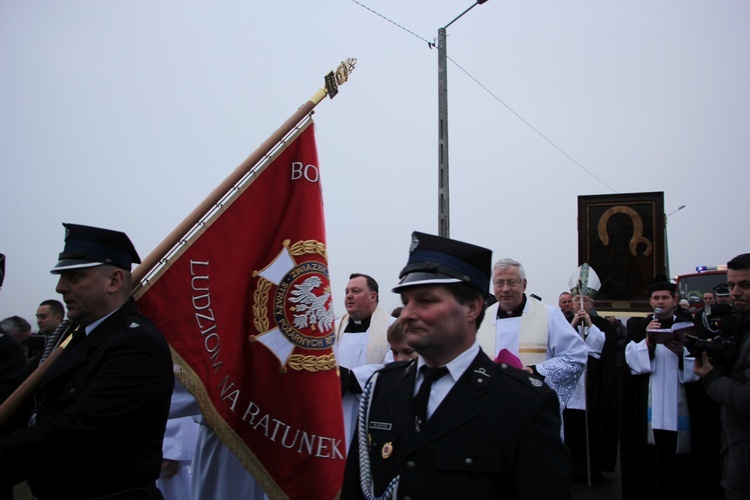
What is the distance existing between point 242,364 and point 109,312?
3.29 feet

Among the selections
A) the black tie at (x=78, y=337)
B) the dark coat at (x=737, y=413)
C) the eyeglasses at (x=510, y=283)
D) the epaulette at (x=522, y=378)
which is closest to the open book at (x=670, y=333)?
the dark coat at (x=737, y=413)

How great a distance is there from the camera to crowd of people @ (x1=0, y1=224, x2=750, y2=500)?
78.6 inches

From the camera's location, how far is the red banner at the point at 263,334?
354 cm

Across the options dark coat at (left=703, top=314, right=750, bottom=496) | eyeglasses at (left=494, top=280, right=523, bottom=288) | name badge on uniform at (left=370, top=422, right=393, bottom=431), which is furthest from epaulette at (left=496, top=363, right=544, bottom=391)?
eyeglasses at (left=494, top=280, right=523, bottom=288)

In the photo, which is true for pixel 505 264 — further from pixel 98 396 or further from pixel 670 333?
pixel 98 396

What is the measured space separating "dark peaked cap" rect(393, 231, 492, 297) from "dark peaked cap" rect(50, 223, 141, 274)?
1529 mm

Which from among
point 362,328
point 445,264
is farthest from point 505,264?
point 445,264

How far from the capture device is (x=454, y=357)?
2.17 m

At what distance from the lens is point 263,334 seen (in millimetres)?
3740

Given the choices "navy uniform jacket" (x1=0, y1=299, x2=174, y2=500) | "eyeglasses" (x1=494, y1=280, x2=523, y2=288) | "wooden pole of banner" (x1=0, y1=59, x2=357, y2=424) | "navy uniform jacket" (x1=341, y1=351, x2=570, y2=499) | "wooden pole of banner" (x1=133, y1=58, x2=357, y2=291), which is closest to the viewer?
"navy uniform jacket" (x1=341, y1=351, x2=570, y2=499)

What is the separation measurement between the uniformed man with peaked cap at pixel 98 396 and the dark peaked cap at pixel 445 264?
1.25 m

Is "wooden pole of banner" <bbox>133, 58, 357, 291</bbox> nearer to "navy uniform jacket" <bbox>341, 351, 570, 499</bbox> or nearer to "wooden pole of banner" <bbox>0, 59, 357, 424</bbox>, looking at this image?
"wooden pole of banner" <bbox>0, 59, 357, 424</bbox>

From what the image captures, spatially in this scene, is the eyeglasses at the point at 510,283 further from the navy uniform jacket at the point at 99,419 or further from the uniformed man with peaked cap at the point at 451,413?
the navy uniform jacket at the point at 99,419

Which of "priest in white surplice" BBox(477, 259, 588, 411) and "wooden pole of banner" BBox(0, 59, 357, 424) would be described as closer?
"wooden pole of banner" BBox(0, 59, 357, 424)
